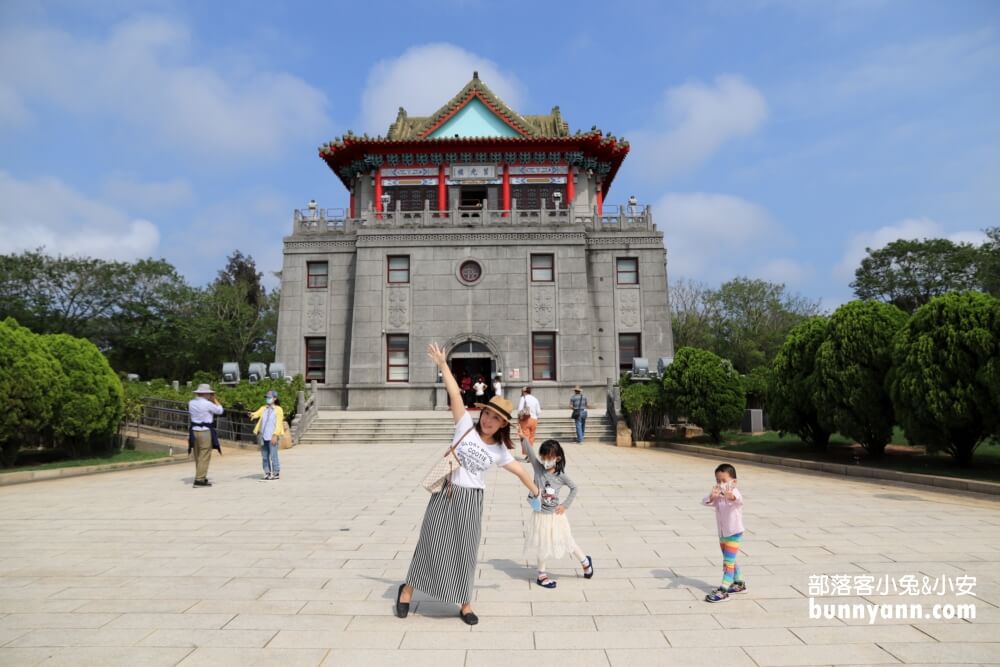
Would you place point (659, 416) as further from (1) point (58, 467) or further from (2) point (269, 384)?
(1) point (58, 467)

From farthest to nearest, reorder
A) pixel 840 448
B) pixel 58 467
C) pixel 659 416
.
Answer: pixel 659 416 → pixel 840 448 → pixel 58 467

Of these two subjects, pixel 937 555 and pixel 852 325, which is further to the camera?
pixel 852 325

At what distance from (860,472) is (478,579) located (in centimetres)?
942

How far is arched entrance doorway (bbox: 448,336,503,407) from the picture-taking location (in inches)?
998

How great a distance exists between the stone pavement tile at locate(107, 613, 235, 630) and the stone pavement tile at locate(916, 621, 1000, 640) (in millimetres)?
4906

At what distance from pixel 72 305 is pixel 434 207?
24.1 metres

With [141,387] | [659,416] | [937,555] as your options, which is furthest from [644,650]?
[141,387]

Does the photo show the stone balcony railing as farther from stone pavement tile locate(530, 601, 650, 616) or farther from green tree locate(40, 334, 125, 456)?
stone pavement tile locate(530, 601, 650, 616)

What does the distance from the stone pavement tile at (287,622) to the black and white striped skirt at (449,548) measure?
58 cm

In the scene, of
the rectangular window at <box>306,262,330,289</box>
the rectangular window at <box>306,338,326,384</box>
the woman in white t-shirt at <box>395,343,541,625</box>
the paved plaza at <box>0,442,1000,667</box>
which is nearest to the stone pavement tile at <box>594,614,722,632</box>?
the paved plaza at <box>0,442,1000,667</box>

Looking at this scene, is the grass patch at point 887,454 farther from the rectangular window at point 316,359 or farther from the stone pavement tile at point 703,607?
the rectangular window at point 316,359

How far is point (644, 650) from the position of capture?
3.97 meters

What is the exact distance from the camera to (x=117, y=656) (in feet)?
12.8

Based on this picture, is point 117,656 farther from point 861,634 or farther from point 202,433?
point 202,433
